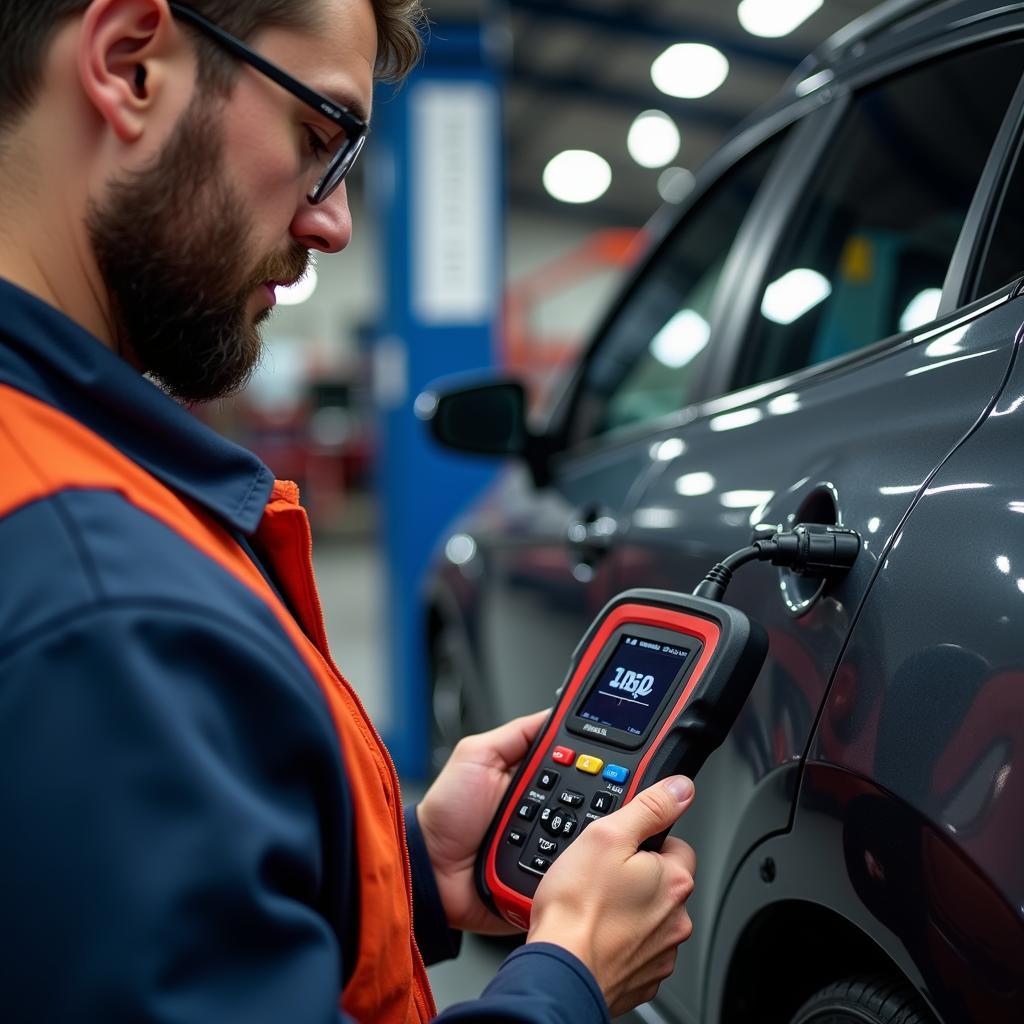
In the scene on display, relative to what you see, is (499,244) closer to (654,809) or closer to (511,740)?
(511,740)

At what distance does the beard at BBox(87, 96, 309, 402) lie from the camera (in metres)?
0.79

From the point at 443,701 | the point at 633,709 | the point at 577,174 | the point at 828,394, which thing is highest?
the point at 577,174

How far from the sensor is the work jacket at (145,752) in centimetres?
60

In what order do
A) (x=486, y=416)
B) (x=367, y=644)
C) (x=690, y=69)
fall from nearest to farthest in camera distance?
(x=486, y=416)
(x=367, y=644)
(x=690, y=69)

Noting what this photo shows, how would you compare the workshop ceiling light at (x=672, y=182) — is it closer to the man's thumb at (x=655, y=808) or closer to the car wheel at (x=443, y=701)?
the car wheel at (x=443, y=701)

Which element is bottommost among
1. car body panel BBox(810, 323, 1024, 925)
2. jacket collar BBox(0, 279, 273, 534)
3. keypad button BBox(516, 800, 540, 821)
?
keypad button BBox(516, 800, 540, 821)

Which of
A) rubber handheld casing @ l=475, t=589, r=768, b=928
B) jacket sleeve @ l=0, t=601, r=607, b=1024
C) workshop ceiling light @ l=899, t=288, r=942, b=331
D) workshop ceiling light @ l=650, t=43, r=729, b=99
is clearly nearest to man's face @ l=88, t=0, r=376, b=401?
jacket sleeve @ l=0, t=601, r=607, b=1024

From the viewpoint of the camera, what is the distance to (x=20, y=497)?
2.13 ft

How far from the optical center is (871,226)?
1.54 metres

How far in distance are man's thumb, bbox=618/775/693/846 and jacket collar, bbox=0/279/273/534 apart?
376 millimetres

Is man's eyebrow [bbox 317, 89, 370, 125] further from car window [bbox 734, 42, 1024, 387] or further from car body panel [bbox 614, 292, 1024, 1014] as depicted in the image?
car window [bbox 734, 42, 1024, 387]

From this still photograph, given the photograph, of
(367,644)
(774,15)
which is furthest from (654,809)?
(774,15)

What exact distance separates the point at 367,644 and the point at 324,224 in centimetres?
504

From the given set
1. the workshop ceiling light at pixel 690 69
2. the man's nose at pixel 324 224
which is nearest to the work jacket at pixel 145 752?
the man's nose at pixel 324 224
